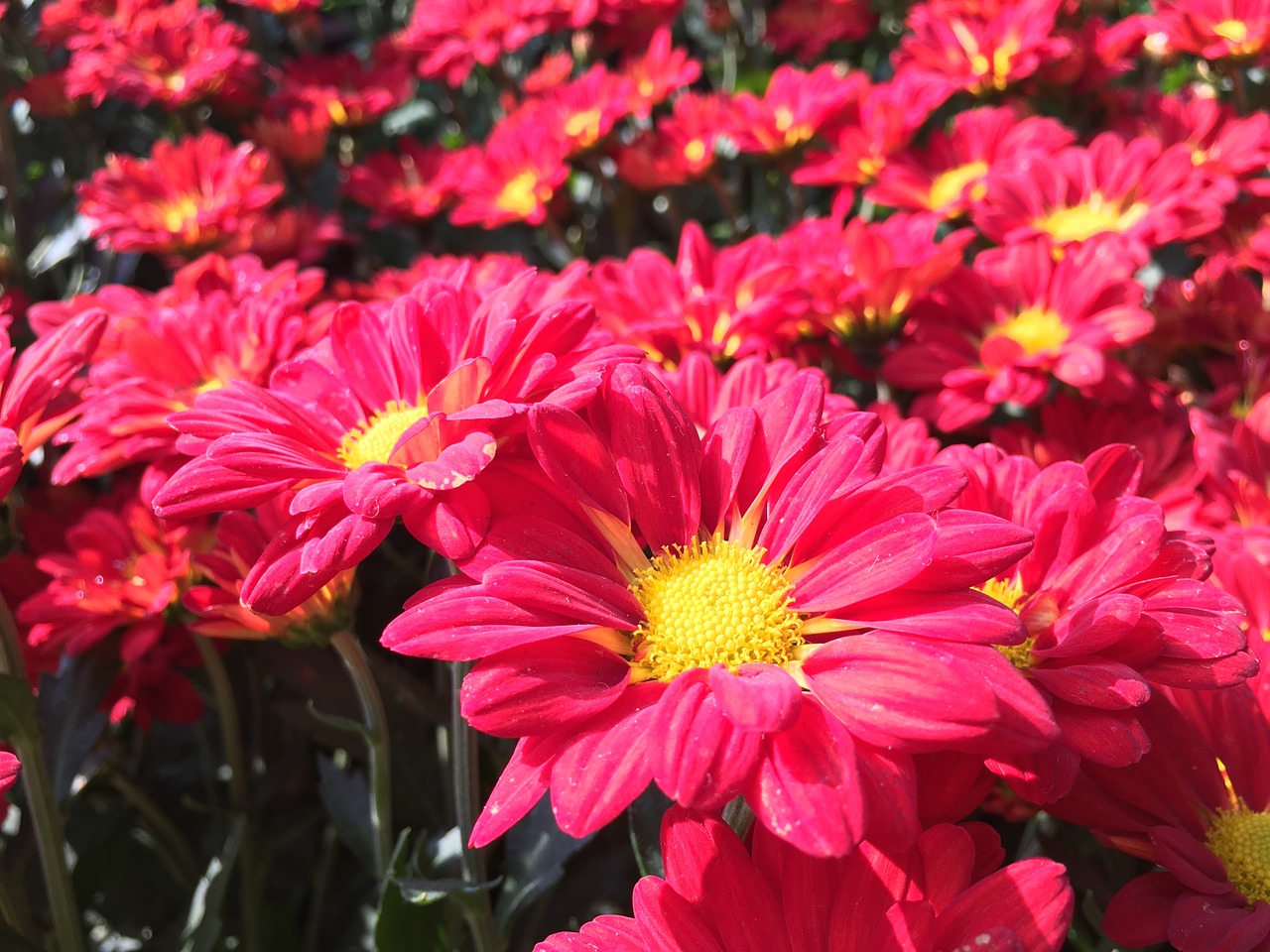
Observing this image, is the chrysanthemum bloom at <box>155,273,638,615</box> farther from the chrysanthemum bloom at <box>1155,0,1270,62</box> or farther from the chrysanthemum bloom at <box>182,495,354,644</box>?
the chrysanthemum bloom at <box>1155,0,1270,62</box>

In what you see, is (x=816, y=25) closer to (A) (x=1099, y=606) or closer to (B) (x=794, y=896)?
(A) (x=1099, y=606)

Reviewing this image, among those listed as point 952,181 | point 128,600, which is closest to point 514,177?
point 952,181

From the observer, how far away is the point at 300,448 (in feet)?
1.80

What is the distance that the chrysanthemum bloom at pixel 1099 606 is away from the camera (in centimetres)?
44

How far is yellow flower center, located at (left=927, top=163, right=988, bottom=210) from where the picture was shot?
119cm

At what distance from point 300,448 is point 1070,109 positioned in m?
1.33

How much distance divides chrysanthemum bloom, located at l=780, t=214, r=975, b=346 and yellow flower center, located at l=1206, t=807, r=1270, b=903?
49 centimetres

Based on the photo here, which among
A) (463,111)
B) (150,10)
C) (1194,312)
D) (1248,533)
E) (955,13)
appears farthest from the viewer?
(463,111)

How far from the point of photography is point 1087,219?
1.09 metres

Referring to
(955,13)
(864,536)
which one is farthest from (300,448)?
(955,13)

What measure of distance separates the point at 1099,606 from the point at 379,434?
15.6 inches

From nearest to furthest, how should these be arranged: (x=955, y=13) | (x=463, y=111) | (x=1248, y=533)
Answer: (x=1248, y=533), (x=955, y=13), (x=463, y=111)

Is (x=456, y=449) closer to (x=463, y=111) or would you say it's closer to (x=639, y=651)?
(x=639, y=651)

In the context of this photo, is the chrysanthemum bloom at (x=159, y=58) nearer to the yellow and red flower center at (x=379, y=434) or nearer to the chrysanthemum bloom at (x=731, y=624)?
the yellow and red flower center at (x=379, y=434)
